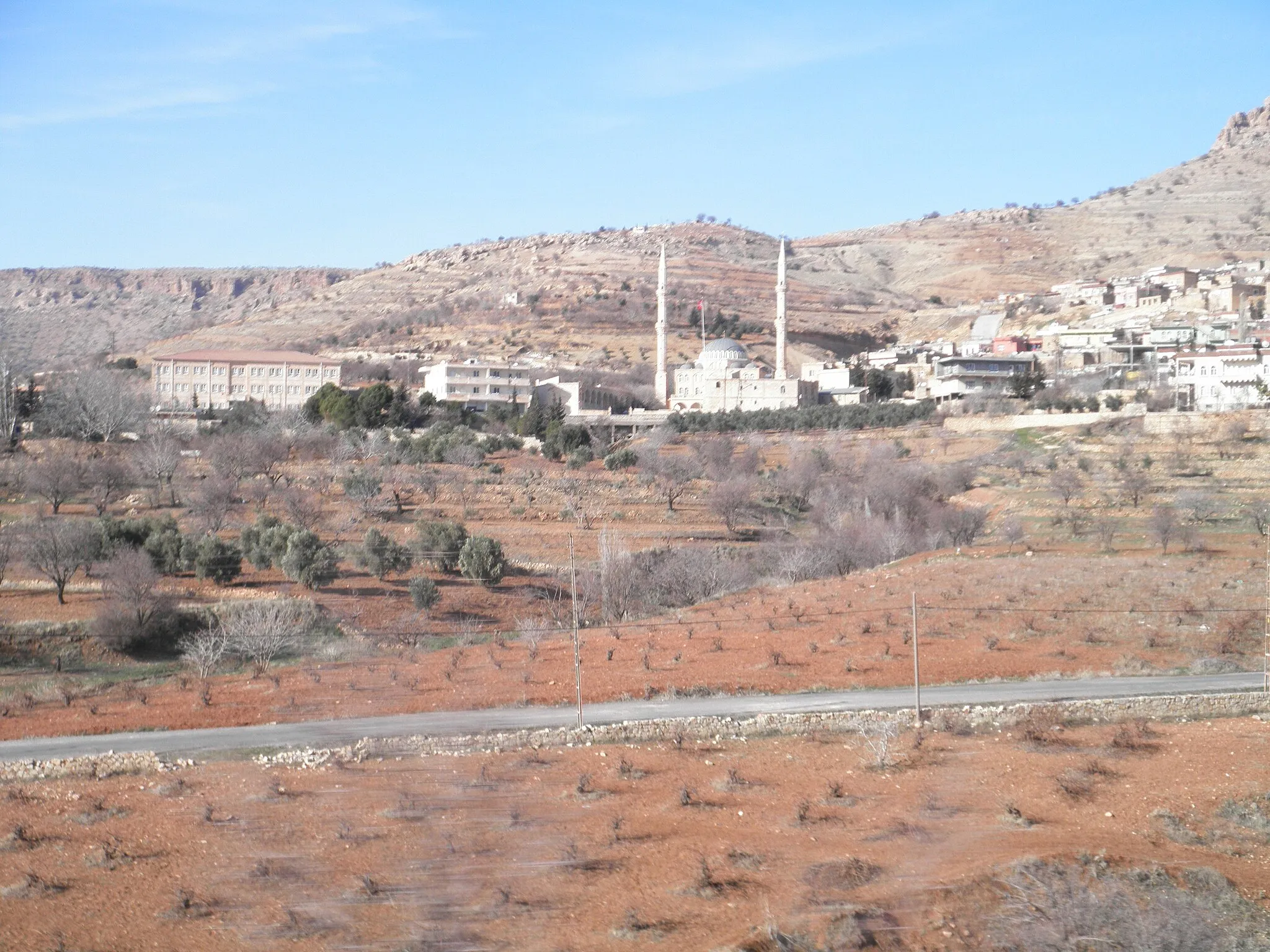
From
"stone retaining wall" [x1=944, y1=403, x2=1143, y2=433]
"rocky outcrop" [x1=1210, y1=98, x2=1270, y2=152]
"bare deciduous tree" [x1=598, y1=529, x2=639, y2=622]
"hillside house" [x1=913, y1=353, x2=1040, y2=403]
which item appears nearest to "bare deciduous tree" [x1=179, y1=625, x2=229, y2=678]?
"bare deciduous tree" [x1=598, y1=529, x2=639, y2=622]

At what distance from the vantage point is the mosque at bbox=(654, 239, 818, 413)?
62438mm

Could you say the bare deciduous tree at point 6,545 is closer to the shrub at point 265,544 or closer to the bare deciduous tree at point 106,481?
the shrub at point 265,544

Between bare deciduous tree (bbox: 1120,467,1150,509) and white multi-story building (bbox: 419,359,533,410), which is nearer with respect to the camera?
bare deciduous tree (bbox: 1120,467,1150,509)

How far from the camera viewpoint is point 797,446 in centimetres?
4741

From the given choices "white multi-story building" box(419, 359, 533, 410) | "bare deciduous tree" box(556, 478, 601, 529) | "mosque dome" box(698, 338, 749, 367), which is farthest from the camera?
"mosque dome" box(698, 338, 749, 367)

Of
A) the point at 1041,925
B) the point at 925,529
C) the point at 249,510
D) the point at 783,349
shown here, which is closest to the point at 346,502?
the point at 249,510

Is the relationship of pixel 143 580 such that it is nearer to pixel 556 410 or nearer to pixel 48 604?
pixel 48 604

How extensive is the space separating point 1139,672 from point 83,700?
613 inches

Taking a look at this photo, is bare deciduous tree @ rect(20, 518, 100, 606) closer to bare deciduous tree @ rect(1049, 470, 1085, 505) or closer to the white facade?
bare deciduous tree @ rect(1049, 470, 1085, 505)

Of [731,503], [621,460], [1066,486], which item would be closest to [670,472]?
[621,460]

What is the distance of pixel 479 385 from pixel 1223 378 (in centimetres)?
3515

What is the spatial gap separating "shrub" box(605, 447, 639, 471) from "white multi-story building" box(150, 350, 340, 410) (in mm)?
24358

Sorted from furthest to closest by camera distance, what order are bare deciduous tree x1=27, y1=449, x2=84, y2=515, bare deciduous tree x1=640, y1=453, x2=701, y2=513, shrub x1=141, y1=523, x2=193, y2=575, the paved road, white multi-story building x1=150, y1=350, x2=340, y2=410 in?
white multi-story building x1=150, y1=350, x2=340, y2=410, bare deciduous tree x1=640, y1=453, x2=701, y2=513, bare deciduous tree x1=27, y1=449, x2=84, y2=515, shrub x1=141, y1=523, x2=193, y2=575, the paved road

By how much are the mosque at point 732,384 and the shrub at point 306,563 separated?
119ft
